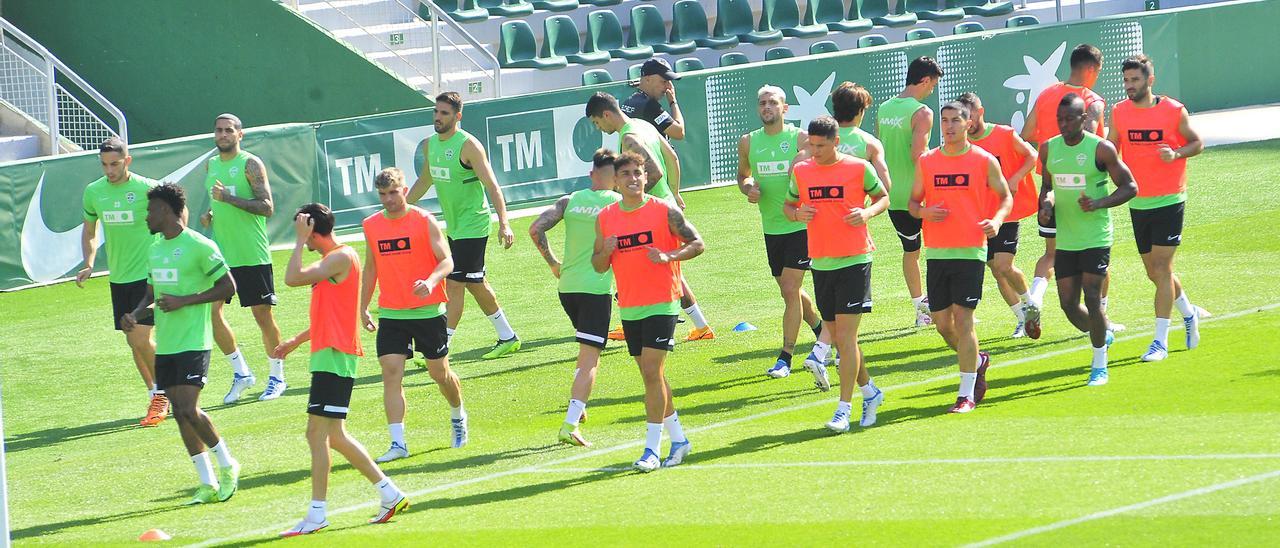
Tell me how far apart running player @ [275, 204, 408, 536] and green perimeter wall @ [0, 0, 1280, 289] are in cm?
983

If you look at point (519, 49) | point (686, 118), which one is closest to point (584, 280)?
point (686, 118)

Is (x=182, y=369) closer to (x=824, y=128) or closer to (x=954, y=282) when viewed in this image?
(x=824, y=128)

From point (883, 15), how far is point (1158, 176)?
781 inches

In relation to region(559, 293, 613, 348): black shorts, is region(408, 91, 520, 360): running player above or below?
above

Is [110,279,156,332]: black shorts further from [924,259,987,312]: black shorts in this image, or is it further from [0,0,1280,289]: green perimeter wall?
[0,0,1280,289]: green perimeter wall

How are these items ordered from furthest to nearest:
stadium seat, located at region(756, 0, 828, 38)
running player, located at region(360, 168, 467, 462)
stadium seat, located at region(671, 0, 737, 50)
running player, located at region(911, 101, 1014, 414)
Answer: stadium seat, located at region(756, 0, 828, 38) → stadium seat, located at region(671, 0, 737, 50) → running player, located at region(911, 101, 1014, 414) → running player, located at region(360, 168, 467, 462)

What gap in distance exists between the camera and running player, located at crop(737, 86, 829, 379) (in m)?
11.8

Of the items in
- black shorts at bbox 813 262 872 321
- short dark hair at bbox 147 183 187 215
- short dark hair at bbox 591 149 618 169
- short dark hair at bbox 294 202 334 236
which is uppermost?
short dark hair at bbox 591 149 618 169

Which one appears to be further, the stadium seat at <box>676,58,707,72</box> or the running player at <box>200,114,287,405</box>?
the stadium seat at <box>676,58,707,72</box>

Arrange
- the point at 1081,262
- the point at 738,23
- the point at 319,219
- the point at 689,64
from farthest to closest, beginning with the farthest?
the point at 738,23 → the point at 689,64 → the point at 1081,262 → the point at 319,219

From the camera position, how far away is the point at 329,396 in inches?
342

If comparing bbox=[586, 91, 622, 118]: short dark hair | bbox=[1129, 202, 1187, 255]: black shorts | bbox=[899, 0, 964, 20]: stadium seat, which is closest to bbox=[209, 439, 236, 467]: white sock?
bbox=[586, 91, 622, 118]: short dark hair

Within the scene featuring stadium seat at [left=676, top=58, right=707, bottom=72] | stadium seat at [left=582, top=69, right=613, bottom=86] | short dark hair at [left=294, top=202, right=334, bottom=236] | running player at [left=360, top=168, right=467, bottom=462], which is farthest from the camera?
stadium seat at [left=676, top=58, right=707, bottom=72]

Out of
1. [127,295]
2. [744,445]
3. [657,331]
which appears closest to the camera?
[657,331]
